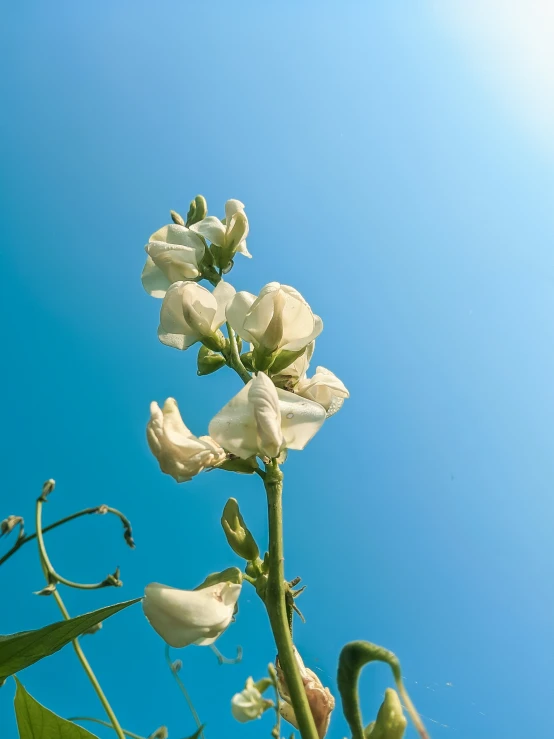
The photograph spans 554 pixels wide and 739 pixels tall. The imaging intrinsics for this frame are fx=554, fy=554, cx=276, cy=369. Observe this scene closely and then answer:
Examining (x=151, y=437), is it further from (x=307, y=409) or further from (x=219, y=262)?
(x=219, y=262)

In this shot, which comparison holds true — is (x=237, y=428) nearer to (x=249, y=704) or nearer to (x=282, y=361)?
(x=282, y=361)

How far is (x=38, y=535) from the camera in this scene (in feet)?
2.63

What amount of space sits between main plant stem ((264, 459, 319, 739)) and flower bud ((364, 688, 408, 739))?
57 millimetres

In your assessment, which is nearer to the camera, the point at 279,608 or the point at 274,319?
the point at 279,608

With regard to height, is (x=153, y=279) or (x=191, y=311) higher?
(x=153, y=279)

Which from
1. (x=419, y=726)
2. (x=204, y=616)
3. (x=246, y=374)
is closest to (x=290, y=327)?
(x=246, y=374)

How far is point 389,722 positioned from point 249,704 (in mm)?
125

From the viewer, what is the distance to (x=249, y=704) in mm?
448

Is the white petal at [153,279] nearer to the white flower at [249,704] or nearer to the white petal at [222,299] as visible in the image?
the white petal at [222,299]

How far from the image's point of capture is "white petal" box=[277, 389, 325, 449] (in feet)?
1.75

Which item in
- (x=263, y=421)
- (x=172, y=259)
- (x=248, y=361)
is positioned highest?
(x=172, y=259)

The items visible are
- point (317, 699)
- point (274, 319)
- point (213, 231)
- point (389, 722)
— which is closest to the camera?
point (389, 722)

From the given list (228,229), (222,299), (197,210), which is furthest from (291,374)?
(197,210)

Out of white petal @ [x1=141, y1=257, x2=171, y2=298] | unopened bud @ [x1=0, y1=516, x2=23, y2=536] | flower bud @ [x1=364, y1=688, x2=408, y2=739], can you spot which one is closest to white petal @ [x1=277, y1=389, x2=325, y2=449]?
flower bud @ [x1=364, y1=688, x2=408, y2=739]
